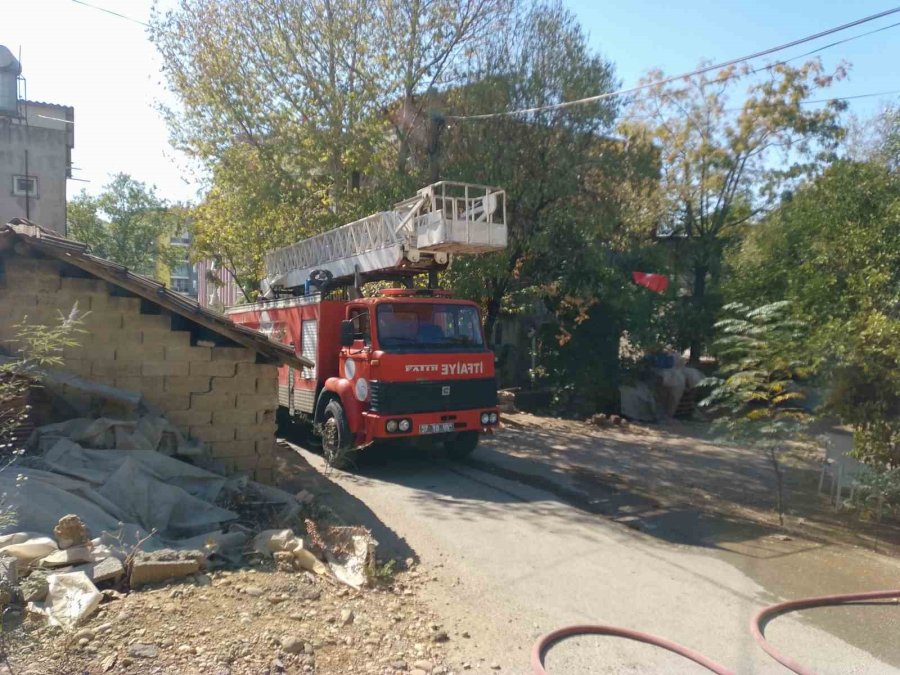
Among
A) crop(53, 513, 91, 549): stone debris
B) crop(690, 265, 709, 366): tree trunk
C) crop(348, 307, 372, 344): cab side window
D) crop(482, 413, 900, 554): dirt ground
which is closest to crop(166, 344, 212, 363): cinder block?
crop(348, 307, 372, 344): cab side window

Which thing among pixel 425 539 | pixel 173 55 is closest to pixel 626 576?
pixel 425 539

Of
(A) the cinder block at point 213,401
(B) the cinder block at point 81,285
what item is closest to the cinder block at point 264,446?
(A) the cinder block at point 213,401

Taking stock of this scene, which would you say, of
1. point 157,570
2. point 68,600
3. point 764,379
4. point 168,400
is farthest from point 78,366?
point 764,379

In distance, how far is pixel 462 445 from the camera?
10.7m

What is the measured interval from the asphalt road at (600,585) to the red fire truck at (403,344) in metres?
1.25

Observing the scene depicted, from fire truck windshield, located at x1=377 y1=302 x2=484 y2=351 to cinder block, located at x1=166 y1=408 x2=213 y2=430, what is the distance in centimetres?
255

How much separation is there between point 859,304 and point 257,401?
7.41 metres

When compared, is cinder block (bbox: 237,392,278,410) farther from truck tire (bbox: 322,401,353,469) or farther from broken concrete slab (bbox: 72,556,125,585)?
broken concrete slab (bbox: 72,556,125,585)

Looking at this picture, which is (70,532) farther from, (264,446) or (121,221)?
(121,221)

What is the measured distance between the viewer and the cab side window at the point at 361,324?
955 centimetres

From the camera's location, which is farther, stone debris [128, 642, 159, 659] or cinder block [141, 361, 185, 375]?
cinder block [141, 361, 185, 375]

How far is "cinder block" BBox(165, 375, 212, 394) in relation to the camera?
775cm

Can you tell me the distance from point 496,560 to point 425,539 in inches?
34.6

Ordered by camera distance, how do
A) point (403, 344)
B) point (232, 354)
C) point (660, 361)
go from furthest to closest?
1. point (660, 361)
2. point (403, 344)
3. point (232, 354)
